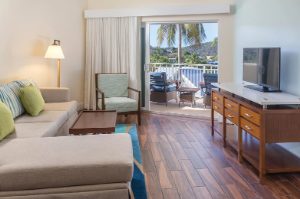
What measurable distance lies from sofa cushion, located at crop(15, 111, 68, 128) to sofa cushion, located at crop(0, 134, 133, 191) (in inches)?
47.4

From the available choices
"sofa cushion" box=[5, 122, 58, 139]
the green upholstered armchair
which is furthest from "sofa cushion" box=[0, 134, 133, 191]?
the green upholstered armchair

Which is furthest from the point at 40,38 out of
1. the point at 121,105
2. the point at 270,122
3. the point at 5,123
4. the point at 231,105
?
the point at 270,122

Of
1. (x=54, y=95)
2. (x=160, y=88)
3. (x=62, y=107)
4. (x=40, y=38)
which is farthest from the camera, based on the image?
(x=160, y=88)

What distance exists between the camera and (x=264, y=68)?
3631 millimetres

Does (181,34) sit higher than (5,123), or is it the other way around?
(181,34)

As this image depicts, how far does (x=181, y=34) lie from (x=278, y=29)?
465 centimetres

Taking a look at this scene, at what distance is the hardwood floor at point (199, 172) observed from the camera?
2.66 metres

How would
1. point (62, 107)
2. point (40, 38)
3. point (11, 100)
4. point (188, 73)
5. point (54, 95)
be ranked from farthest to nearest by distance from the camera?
point (188, 73)
point (40, 38)
point (54, 95)
point (62, 107)
point (11, 100)

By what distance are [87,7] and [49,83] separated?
1845 millimetres

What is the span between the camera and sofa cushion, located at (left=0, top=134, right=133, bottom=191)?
1.81 m

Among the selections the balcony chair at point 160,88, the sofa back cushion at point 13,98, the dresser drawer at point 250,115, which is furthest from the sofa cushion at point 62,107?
the balcony chair at point 160,88

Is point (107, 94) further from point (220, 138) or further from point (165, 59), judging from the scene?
point (165, 59)

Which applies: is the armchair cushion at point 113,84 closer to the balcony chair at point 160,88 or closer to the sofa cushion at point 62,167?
the balcony chair at point 160,88

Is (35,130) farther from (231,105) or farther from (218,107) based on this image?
(218,107)
